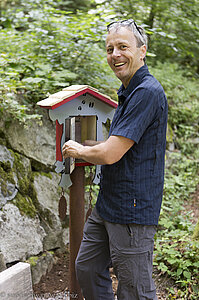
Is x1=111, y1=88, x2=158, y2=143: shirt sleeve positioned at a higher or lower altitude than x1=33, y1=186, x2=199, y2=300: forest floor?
higher

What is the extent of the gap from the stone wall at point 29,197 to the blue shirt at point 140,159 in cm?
146

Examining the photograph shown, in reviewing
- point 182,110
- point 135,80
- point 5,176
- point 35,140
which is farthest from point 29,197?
point 182,110

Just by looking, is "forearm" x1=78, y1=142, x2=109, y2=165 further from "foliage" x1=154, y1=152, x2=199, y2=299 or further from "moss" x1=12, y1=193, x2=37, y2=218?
"foliage" x1=154, y1=152, x2=199, y2=299

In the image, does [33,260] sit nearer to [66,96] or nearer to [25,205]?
[25,205]

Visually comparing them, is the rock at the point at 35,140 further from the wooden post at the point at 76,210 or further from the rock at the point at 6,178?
the wooden post at the point at 76,210

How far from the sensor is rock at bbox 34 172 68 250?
347cm

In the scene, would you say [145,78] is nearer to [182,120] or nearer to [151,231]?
[151,231]

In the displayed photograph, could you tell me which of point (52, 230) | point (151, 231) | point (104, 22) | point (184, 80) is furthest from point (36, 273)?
point (184, 80)

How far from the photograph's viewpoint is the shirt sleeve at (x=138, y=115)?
1773mm

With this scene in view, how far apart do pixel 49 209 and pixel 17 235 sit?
505 millimetres

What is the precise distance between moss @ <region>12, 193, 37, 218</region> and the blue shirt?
1488 millimetres

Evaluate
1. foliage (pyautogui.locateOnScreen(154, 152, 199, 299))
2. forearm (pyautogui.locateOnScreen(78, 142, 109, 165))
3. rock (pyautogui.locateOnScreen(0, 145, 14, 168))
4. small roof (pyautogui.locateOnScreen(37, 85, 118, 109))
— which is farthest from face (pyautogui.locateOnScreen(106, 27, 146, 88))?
foliage (pyautogui.locateOnScreen(154, 152, 199, 299))

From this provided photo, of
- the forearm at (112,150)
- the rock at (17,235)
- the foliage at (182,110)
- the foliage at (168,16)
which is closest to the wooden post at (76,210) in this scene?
the forearm at (112,150)

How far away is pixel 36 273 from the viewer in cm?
317
